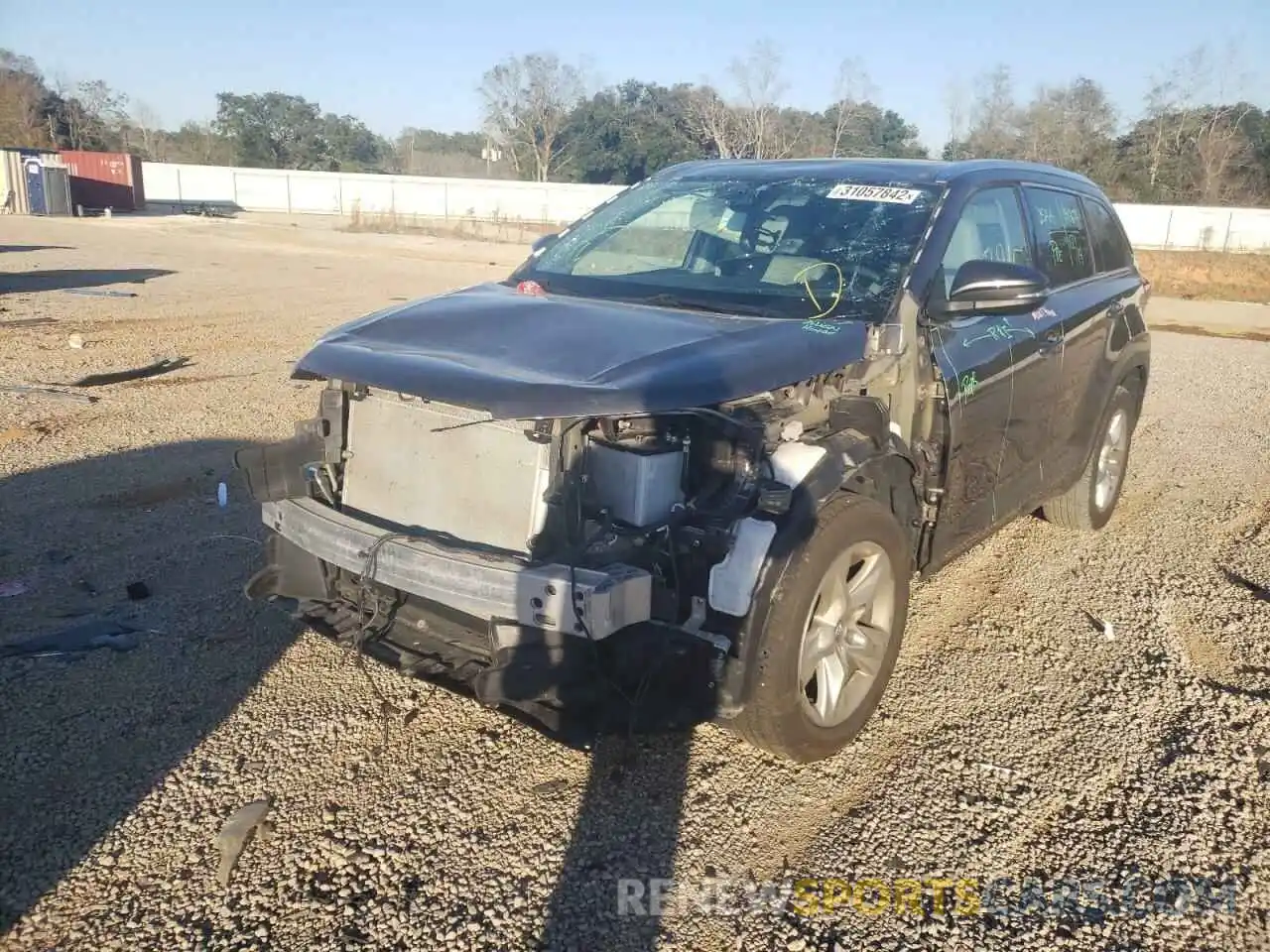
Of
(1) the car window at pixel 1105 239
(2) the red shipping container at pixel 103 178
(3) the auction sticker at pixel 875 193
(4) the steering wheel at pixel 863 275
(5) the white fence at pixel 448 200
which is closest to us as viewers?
(4) the steering wheel at pixel 863 275

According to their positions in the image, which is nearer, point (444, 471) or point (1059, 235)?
point (444, 471)

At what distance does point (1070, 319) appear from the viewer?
4.76 meters

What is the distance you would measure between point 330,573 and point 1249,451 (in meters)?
7.18

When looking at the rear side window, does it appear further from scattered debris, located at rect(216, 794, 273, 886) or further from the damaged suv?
scattered debris, located at rect(216, 794, 273, 886)

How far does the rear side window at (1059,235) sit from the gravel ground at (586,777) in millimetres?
1503

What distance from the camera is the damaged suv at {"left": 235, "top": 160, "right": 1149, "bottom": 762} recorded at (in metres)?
2.95

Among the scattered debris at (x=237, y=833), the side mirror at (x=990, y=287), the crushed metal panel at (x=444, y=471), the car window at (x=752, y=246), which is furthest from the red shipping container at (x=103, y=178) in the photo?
the side mirror at (x=990, y=287)

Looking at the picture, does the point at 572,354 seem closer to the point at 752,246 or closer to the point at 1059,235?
the point at 752,246

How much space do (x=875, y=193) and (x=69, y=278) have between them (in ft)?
56.1

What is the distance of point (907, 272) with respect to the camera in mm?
3754

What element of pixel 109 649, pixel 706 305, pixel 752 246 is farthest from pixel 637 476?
pixel 109 649

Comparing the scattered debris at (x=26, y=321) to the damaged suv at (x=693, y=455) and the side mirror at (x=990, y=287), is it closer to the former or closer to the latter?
the damaged suv at (x=693, y=455)

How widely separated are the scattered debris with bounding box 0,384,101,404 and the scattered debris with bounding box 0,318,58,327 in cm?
417

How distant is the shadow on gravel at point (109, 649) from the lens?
303 centimetres
